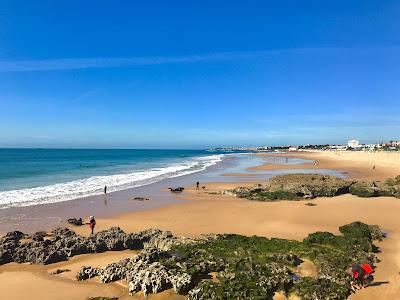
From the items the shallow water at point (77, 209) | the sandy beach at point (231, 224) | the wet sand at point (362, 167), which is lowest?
the shallow water at point (77, 209)

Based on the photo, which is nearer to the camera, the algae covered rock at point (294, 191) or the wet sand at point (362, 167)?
the algae covered rock at point (294, 191)

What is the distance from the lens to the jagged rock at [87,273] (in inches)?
489

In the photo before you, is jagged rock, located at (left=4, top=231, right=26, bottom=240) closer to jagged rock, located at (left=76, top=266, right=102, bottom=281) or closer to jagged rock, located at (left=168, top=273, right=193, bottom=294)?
jagged rock, located at (left=76, top=266, right=102, bottom=281)

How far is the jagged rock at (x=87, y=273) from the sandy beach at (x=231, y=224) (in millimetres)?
315

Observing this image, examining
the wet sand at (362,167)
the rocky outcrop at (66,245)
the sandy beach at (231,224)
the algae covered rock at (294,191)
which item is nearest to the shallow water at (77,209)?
the sandy beach at (231,224)

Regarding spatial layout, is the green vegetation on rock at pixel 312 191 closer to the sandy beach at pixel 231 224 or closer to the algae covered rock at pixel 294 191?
the algae covered rock at pixel 294 191

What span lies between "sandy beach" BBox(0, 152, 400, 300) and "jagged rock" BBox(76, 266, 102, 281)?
32 cm

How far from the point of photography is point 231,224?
2072 centimetres

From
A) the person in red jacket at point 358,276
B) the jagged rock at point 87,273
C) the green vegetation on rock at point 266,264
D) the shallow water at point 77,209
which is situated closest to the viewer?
the green vegetation on rock at point 266,264

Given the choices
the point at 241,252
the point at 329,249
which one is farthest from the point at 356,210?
the point at 241,252

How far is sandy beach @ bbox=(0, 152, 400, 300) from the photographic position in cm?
1159

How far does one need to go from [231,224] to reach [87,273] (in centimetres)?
985

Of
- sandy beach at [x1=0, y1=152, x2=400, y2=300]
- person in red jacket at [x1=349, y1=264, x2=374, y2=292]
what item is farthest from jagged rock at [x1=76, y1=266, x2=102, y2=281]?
person in red jacket at [x1=349, y1=264, x2=374, y2=292]

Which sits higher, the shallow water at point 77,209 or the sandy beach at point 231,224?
the sandy beach at point 231,224
